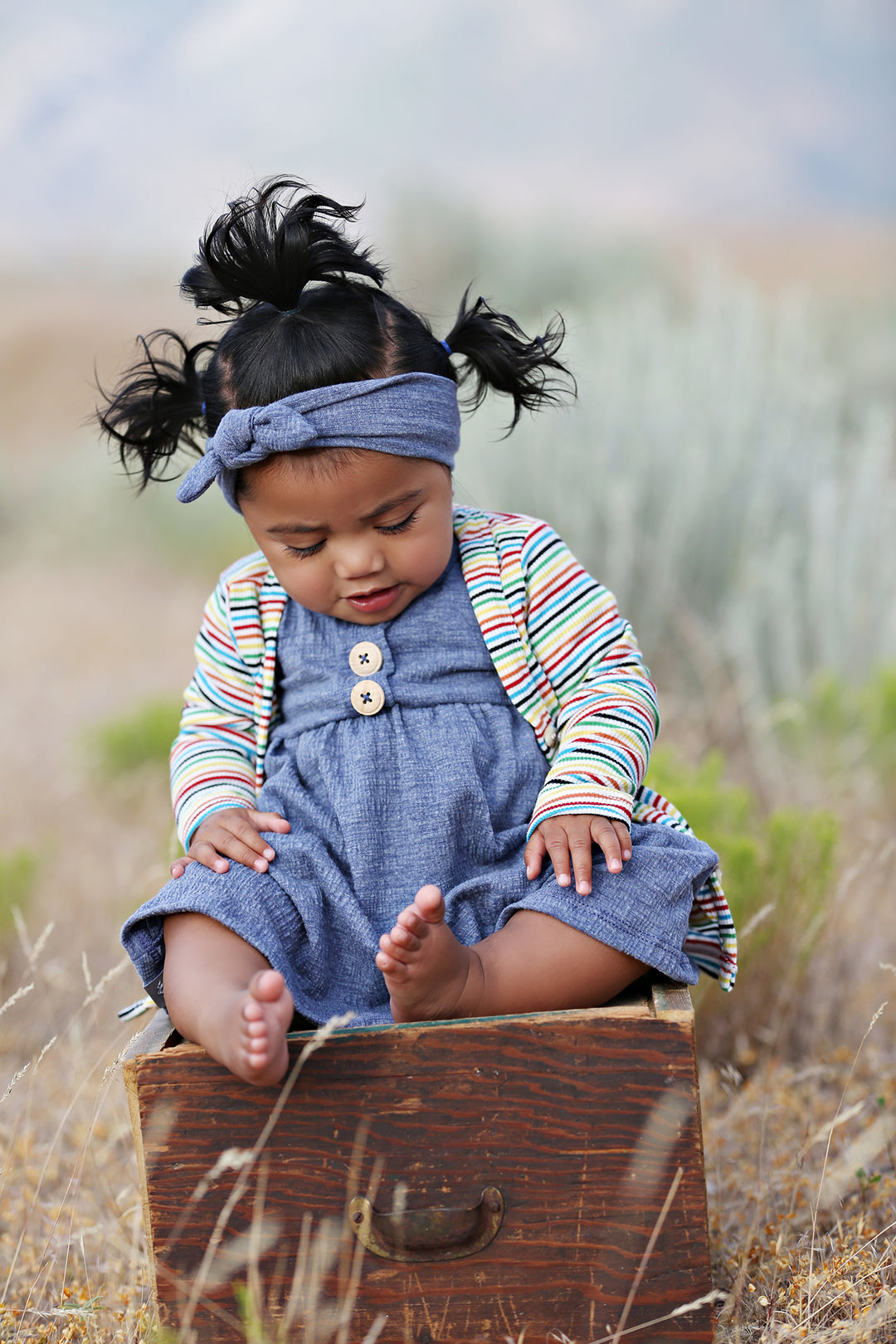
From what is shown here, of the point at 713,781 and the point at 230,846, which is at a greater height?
the point at 230,846

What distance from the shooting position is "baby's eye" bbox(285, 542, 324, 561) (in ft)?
5.52

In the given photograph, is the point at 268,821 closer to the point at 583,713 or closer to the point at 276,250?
the point at 583,713

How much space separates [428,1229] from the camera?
132 centimetres

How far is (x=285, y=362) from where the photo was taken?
1663 mm

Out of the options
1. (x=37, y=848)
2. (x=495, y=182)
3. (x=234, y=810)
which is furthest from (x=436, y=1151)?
(x=495, y=182)

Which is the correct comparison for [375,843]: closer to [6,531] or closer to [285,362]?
[285,362]

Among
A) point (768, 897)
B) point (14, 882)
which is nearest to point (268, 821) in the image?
point (768, 897)

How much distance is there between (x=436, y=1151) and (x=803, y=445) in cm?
350

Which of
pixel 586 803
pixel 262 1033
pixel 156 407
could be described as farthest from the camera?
pixel 156 407

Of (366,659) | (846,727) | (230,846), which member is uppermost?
(366,659)

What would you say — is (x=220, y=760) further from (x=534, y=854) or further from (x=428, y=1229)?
(x=428, y=1229)

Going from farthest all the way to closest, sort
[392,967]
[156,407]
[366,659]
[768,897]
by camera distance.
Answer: [768,897] → [156,407] → [366,659] → [392,967]

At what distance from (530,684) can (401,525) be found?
1.08 ft

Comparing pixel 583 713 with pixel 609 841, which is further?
pixel 583 713
